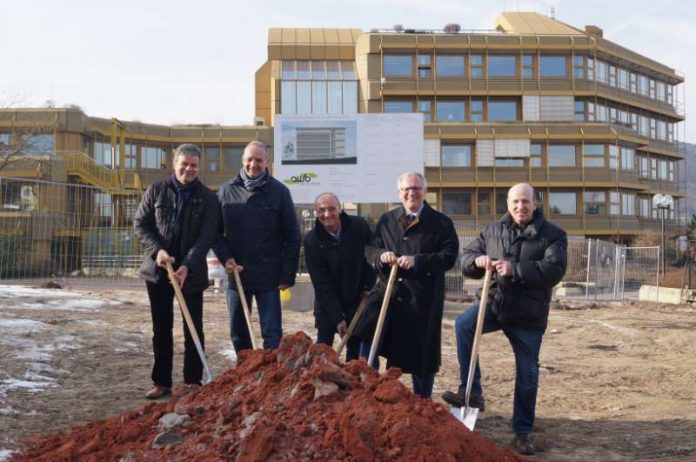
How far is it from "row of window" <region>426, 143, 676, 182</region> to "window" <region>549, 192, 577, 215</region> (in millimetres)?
1710

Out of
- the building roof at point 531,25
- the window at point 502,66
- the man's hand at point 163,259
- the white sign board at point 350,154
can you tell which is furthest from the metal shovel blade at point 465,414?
the building roof at point 531,25

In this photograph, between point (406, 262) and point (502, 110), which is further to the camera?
point (502, 110)

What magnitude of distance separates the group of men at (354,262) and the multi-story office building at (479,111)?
35.0 metres

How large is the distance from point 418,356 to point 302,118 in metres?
16.5

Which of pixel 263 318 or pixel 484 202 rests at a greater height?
pixel 484 202

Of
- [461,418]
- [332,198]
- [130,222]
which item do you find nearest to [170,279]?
[332,198]

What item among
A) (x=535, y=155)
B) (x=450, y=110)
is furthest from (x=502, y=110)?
(x=535, y=155)

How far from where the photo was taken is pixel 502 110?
146 ft

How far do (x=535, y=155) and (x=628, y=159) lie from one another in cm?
658

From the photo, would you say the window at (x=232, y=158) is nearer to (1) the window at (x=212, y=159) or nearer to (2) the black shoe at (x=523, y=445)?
(1) the window at (x=212, y=159)

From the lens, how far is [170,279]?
5598 mm

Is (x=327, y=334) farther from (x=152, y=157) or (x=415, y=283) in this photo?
(x=152, y=157)

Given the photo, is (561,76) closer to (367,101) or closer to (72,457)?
(367,101)

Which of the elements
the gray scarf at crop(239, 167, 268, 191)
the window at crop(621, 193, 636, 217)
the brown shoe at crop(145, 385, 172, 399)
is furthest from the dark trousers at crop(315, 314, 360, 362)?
the window at crop(621, 193, 636, 217)
